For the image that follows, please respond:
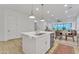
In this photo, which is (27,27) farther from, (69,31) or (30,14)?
(69,31)

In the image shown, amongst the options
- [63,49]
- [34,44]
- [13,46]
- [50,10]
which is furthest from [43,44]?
[50,10]

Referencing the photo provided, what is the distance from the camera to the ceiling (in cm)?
238

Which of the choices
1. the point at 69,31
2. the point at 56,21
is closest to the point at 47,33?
the point at 56,21

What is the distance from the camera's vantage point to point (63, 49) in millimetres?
2533

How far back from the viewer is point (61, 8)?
2455 millimetres

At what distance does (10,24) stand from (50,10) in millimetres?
1009

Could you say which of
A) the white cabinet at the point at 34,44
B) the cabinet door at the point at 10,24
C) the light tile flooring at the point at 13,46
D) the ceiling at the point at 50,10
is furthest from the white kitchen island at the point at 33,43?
the ceiling at the point at 50,10

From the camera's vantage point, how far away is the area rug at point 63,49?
2.47 m

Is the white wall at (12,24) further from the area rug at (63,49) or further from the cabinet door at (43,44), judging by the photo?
the area rug at (63,49)

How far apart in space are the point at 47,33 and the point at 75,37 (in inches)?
27.4

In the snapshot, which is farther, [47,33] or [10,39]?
[47,33]

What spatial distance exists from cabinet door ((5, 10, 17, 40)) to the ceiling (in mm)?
177

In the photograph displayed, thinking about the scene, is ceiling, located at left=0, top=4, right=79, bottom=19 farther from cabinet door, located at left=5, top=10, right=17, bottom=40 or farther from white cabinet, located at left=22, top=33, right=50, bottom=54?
white cabinet, located at left=22, top=33, right=50, bottom=54

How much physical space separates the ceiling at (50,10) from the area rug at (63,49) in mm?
731
